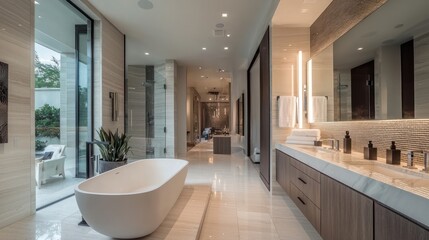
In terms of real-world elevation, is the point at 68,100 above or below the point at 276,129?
above

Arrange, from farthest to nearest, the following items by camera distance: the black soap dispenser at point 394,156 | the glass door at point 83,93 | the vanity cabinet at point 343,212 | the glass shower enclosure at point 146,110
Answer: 1. the glass shower enclosure at point 146,110
2. the glass door at point 83,93
3. the black soap dispenser at point 394,156
4. the vanity cabinet at point 343,212

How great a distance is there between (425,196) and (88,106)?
457 cm

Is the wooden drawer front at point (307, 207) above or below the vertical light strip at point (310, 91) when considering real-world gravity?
below

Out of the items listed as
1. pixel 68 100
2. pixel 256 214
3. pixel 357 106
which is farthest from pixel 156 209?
pixel 68 100

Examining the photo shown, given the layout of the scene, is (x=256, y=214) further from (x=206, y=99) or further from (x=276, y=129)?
(x=206, y=99)

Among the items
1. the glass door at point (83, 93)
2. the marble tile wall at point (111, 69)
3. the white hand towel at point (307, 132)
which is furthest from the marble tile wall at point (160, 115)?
the white hand towel at point (307, 132)

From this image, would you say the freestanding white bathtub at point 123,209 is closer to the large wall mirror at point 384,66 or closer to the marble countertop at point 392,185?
the marble countertop at point 392,185

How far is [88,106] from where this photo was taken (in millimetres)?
4074

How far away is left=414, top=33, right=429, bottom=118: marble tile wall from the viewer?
1.52 metres

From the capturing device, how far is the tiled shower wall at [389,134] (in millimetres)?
1604

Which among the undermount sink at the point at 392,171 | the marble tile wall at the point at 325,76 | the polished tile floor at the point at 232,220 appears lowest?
the polished tile floor at the point at 232,220

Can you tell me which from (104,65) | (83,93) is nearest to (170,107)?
(104,65)

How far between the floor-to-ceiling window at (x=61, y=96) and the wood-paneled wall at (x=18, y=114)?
30cm

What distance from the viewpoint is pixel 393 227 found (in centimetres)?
103
